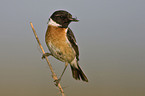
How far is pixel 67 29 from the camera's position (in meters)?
2.71

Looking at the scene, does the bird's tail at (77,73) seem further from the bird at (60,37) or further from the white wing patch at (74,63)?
the bird at (60,37)

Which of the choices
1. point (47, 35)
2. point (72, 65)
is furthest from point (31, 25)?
point (72, 65)

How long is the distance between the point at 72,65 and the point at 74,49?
1.09 feet

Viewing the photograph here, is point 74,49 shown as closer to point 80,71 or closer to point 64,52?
point 64,52

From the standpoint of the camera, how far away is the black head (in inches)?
101

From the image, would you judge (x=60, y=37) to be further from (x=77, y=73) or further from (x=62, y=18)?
(x=77, y=73)

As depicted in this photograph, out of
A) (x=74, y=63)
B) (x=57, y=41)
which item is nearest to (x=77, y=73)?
(x=74, y=63)

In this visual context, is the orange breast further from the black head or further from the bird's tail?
the bird's tail

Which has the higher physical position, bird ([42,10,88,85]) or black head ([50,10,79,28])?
black head ([50,10,79,28])

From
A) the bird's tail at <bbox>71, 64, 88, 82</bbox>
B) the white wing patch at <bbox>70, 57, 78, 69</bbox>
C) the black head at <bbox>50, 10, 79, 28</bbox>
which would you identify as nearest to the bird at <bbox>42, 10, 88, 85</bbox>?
the black head at <bbox>50, 10, 79, 28</bbox>

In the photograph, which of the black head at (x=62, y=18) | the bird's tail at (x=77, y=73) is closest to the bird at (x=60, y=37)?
the black head at (x=62, y=18)

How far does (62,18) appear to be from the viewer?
2.61m

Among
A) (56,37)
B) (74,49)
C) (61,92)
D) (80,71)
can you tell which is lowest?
(80,71)

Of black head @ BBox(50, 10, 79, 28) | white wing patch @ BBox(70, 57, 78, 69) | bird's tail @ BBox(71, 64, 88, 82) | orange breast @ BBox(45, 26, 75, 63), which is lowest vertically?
bird's tail @ BBox(71, 64, 88, 82)
